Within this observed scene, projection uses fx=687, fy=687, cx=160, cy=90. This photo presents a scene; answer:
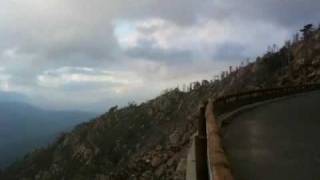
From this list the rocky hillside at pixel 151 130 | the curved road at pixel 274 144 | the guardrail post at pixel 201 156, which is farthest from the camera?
the rocky hillside at pixel 151 130

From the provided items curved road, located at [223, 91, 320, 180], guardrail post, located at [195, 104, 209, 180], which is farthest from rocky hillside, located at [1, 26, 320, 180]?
guardrail post, located at [195, 104, 209, 180]

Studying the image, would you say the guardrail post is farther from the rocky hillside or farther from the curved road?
the rocky hillside

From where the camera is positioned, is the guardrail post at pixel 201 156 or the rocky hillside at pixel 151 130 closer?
the guardrail post at pixel 201 156

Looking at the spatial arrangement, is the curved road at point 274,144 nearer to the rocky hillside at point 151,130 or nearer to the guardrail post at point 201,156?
the guardrail post at point 201,156

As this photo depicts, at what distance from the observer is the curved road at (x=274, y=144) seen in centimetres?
1355

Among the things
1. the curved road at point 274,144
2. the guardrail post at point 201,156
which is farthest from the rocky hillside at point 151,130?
the guardrail post at point 201,156

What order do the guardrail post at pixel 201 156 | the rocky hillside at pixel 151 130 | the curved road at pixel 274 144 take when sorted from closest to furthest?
the guardrail post at pixel 201 156 < the curved road at pixel 274 144 < the rocky hillside at pixel 151 130

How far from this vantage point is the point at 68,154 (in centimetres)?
10494

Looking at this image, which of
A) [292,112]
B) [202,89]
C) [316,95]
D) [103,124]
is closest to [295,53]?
[202,89]

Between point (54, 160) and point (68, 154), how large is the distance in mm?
5091

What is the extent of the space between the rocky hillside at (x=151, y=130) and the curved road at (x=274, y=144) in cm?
488

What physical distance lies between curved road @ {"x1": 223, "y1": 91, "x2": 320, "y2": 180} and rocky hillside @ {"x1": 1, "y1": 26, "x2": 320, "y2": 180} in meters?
4.88

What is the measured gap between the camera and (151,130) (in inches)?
2997

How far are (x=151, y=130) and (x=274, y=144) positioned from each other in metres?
58.1
